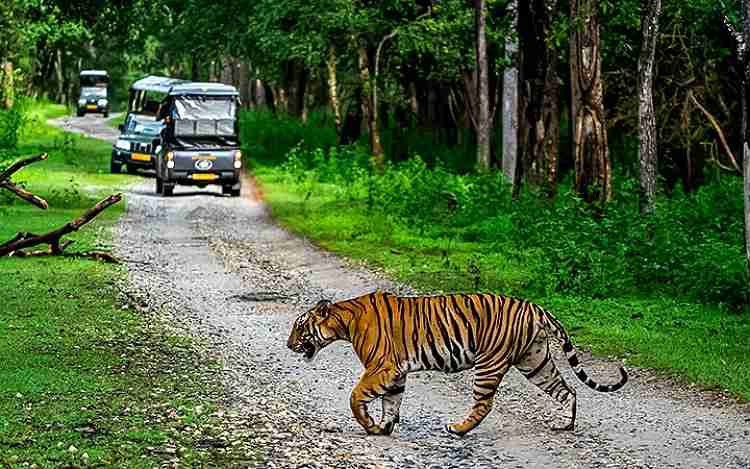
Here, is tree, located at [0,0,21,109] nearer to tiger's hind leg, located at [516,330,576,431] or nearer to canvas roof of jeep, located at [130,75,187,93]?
canvas roof of jeep, located at [130,75,187,93]

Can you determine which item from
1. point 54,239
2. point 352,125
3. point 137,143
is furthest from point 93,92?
point 54,239

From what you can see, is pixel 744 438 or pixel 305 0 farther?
pixel 305 0

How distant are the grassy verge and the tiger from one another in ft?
3.36

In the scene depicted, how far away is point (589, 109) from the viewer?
21234mm

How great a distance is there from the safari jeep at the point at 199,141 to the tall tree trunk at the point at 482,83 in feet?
18.9

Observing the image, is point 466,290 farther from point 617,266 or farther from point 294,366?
point 294,366

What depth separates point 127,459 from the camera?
892 cm

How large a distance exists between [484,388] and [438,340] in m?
0.45

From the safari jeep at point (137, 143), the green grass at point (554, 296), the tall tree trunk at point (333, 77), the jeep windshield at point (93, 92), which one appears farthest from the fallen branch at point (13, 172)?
the jeep windshield at point (93, 92)

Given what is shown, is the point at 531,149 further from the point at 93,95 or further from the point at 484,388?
the point at 93,95

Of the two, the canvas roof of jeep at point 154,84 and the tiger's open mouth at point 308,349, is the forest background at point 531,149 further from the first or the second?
the tiger's open mouth at point 308,349

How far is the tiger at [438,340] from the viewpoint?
958 cm

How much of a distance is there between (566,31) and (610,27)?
378 inches

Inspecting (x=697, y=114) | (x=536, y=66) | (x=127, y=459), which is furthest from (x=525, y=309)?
(x=697, y=114)
